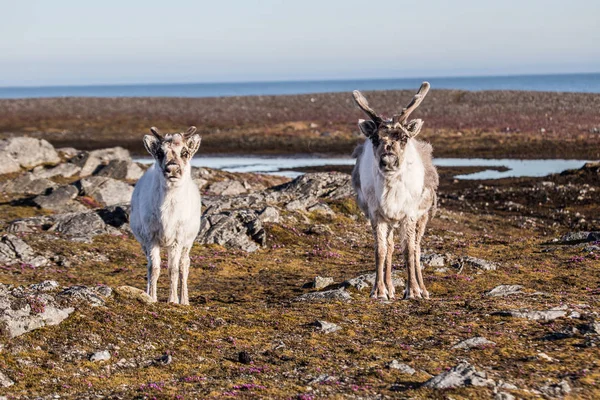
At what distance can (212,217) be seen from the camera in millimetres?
27125

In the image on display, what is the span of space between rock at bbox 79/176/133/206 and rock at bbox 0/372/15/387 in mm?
23035

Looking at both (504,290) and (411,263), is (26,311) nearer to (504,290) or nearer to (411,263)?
(411,263)

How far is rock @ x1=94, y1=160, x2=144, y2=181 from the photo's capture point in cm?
3962

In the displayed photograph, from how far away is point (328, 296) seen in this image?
17.1 metres

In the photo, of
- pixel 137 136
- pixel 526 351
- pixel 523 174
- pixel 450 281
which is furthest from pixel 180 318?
pixel 137 136

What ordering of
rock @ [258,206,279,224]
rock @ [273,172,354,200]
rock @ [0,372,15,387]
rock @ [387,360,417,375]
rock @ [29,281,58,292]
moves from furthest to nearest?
1. rock @ [273,172,354,200]
2. rock @ [258,206,279,224]
3. rock @ [29,281,58,292]
4. rock @ [387,360,417,375]
5. rock @ [0,372,15,387]

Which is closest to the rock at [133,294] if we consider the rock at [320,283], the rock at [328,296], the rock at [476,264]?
the rock at [328,296]

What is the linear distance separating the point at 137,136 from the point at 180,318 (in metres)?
86.1

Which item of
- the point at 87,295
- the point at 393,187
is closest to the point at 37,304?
the point at 87,295

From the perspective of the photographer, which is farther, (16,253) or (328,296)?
(16,253)

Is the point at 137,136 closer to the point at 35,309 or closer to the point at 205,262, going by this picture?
the point at 205,262

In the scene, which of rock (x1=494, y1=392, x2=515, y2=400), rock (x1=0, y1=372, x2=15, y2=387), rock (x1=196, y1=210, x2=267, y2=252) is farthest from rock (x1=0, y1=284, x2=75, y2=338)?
rock (x1=196, y1=210, x2=267, y2=252)

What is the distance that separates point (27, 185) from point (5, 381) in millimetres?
27443

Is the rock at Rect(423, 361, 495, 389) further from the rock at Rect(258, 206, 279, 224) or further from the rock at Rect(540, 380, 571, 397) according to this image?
the rock at Rect(258, 206, 279, 224)
